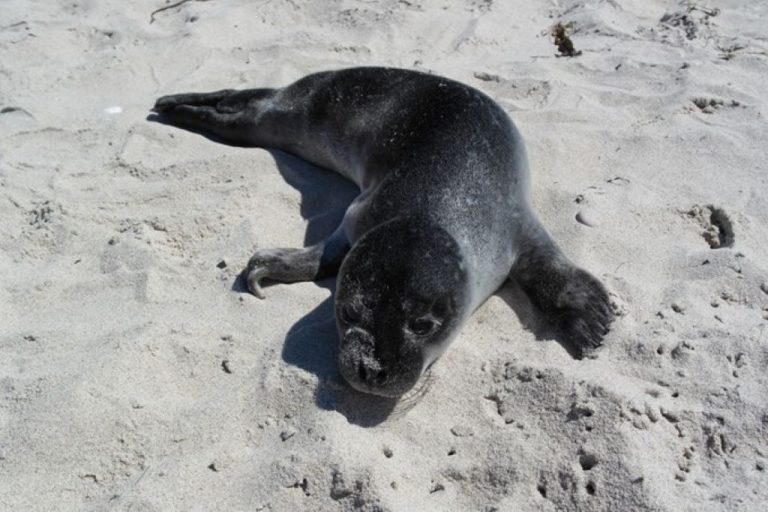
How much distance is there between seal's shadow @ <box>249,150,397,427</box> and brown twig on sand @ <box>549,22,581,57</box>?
1.71 m

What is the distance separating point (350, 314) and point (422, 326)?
216mm

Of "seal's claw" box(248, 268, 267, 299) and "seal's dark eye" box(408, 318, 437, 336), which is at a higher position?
"seal's dark eye" box(408, 318, 437, 336)

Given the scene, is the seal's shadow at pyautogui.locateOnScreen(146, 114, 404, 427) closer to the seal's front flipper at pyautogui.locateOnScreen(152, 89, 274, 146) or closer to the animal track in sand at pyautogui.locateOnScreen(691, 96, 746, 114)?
the seal's front flipper at pyautogui.locateOnScreen(152, 89, 274, 146)

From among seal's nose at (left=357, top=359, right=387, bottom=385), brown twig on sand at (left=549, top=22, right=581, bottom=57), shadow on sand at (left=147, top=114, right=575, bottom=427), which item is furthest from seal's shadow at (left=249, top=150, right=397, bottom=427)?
brown twig on sand at (left=549, top=22, right=581, bottom=57)

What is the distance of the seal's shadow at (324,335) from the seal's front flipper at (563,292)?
65 cm

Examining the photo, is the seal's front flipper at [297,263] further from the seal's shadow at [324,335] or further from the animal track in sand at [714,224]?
the animal track in sand at [714,224]

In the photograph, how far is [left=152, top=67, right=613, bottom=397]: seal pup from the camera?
235cm

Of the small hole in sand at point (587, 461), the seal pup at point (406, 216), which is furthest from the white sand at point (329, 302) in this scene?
the seal pup at point (406, 216)

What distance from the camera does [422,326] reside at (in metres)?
2.36

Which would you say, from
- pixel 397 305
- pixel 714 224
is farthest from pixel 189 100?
pixel 714 224

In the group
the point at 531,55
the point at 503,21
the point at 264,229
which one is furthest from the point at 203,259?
the point at 503,21

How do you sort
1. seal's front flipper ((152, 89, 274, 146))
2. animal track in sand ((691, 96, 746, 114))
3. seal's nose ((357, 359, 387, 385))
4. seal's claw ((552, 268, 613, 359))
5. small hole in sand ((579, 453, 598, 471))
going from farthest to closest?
seal's front flipper ((152, 89, 274, 146)) < animal track in sand ((691, 96, 746, 114)) < seal's claw ((552, 268, 613, 359)) < seal's nose ((357, 359, 387, 385)) < small hole in sand ((579, 453, 598, 471))

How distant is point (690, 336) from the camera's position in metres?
2.52

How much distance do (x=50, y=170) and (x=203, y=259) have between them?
105cm
